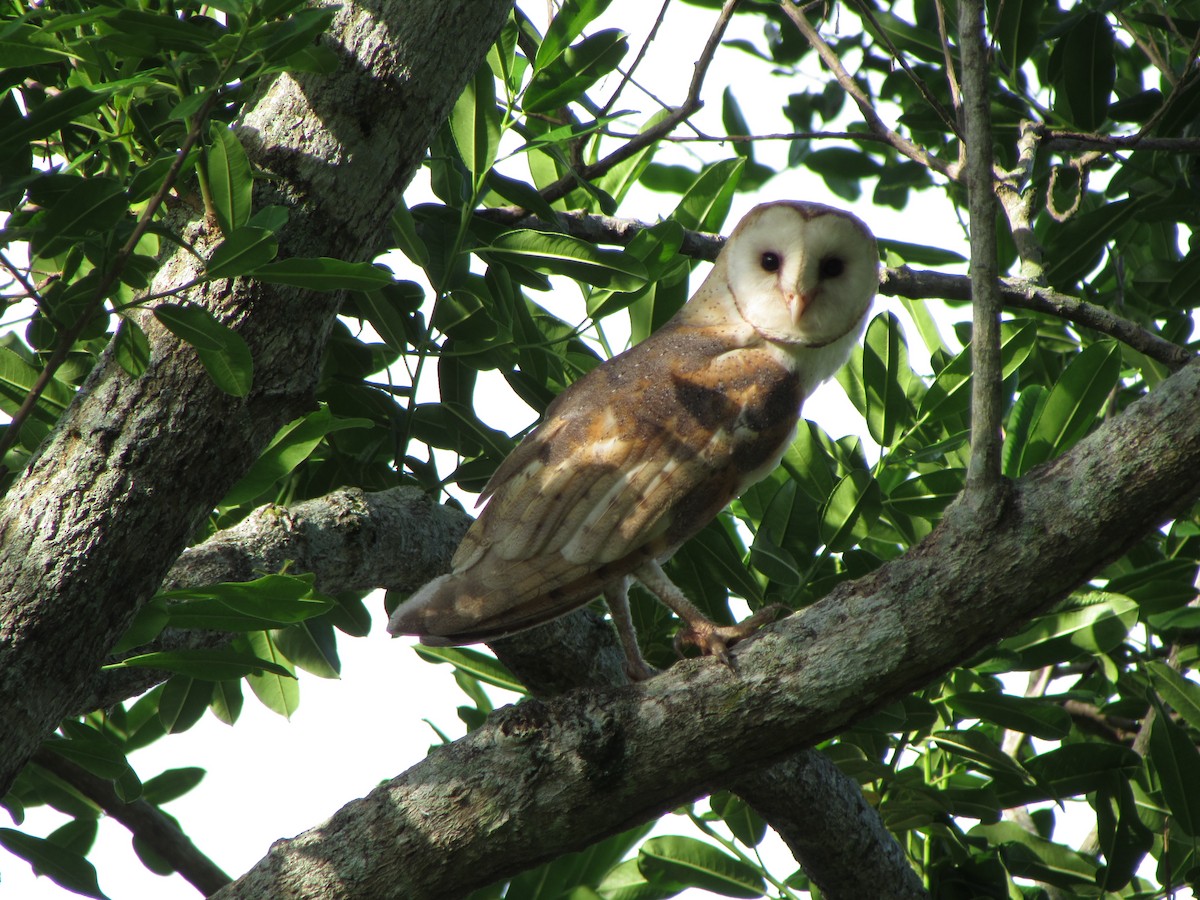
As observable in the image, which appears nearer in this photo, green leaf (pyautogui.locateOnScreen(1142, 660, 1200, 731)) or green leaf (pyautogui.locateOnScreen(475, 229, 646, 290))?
green leaf (pyautogui.locateOnScreen(475, 229, 646, 290))

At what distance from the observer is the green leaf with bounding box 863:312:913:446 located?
3.53m

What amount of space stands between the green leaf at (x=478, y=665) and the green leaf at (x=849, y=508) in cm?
125

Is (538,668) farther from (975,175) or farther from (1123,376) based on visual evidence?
(1123,376)

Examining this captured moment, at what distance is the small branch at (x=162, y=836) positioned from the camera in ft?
12.1

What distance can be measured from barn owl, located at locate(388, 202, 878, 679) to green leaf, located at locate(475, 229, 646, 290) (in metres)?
0.25

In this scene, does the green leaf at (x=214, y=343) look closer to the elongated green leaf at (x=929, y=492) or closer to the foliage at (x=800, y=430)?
the foliage at (x=800, y=430)

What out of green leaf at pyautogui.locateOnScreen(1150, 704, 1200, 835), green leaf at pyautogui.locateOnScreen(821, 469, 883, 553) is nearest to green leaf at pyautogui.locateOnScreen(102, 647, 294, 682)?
green leaf at pyautogui.locateOnScreen(821, 469, 883, 553)

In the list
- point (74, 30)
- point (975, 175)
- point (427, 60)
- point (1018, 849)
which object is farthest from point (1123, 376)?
point (74, 30)

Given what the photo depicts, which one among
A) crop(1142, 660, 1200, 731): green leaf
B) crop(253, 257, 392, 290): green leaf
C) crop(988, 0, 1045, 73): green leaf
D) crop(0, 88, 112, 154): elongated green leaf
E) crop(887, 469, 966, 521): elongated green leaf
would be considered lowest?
crop(1142, 660, 1200, 731): green leaf

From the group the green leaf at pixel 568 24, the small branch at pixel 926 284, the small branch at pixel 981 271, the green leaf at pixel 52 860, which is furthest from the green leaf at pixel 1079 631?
the green leaf at pixel 52 860

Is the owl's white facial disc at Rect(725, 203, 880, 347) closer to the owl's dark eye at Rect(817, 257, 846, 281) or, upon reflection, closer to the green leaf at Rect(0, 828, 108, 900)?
the owl's dark eye at Rect(817, 257, 846, 281)

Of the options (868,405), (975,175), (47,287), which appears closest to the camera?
(975,175)

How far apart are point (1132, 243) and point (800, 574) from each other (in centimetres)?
242

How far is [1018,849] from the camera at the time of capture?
11.8 ft
